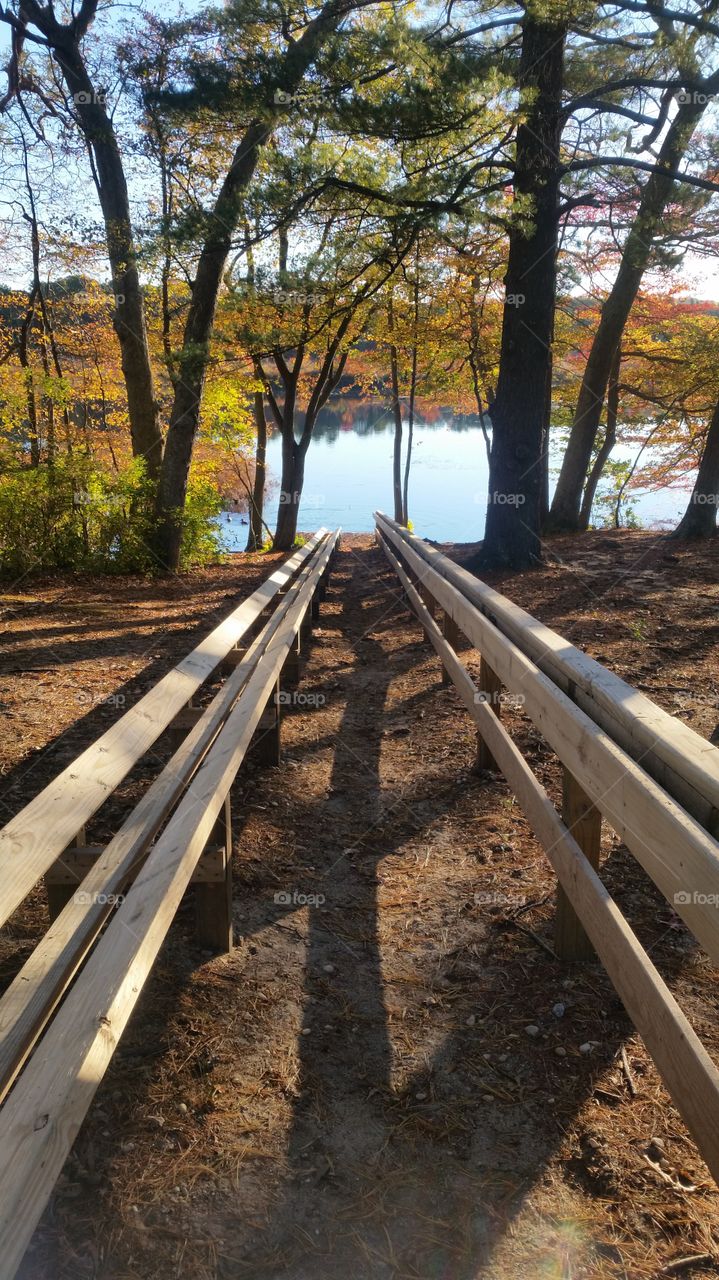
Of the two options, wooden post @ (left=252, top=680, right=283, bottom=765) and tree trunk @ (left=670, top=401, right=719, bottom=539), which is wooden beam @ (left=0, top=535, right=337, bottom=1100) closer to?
wooden post @ (left=252, top=680, right=283, bottom=765)

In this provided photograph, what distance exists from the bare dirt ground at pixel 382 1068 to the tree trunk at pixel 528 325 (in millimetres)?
4904

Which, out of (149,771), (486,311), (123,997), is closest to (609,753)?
(123,997)

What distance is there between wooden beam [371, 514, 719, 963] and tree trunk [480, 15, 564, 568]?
6610 mm

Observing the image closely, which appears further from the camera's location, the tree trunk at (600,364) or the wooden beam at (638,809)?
the tree trunk at (600,364)

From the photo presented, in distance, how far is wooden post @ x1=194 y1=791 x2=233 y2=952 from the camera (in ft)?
9.05

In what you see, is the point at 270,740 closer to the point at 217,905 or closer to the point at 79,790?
the point at 217,905

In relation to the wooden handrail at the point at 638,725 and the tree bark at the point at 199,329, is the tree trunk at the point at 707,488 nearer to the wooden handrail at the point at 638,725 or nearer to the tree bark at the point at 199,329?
the tree bark at the point at 199,329

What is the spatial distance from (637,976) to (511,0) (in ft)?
33.8

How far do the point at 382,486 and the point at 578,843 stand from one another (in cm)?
5489

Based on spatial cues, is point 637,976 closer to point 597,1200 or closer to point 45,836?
point 597,1200

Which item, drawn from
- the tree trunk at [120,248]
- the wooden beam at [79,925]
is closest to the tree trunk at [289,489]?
the tree trunk at [120,248]

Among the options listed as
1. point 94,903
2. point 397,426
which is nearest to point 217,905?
point 94,903

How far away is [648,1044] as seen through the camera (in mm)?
1738

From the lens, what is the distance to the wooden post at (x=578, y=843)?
2.47m
